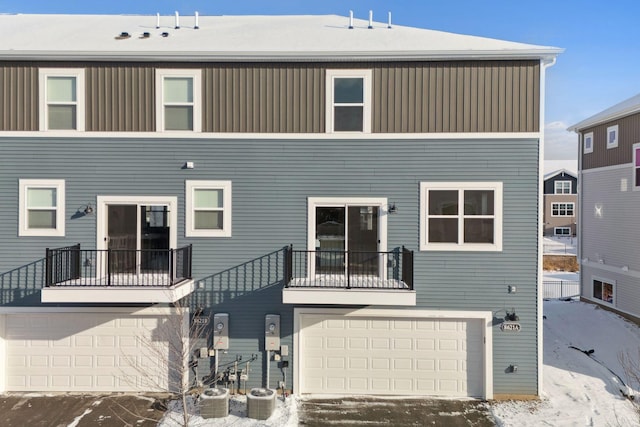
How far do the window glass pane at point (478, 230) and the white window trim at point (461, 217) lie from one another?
0.09 meters

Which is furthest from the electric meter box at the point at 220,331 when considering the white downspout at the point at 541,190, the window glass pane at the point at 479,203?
the white downspout at the point at 541,190

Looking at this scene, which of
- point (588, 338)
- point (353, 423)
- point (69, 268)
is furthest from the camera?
point (588, 338)

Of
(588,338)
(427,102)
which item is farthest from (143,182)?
(588,338)

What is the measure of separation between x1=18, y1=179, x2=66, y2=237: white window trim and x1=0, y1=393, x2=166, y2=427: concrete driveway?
12.5ft

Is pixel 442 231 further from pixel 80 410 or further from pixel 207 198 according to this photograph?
pixel 80 410

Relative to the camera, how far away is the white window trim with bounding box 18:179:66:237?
8.77 meters

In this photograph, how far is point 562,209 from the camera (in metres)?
39.6

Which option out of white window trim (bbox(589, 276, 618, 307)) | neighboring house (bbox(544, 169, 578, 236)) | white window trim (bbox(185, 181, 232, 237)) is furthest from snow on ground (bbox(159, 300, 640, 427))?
neighboring house (bbox(544, 169, 578, 236))

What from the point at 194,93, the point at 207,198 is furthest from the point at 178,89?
the point at 207,198

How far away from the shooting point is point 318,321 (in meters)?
8.94

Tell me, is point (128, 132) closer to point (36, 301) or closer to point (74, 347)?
point (36, 301)

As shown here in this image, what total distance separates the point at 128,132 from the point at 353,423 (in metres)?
8.22

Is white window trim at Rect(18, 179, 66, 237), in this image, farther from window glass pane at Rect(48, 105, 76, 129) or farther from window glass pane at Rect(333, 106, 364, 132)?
window glass pane at Rect(333, 106, 364, 132)

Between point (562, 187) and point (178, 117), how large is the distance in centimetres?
4185
